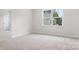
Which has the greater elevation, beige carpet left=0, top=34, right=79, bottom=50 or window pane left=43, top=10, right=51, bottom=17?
window pane left=43, top=10, right=51, bottom=17

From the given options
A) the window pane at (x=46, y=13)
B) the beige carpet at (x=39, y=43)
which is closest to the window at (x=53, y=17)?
the window pane at (x=46, y=13)

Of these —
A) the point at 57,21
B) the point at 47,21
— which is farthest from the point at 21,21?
the point at 57,21

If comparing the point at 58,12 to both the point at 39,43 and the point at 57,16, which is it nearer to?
the point at 57,16

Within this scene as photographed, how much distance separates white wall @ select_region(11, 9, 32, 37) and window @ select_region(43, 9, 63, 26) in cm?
20

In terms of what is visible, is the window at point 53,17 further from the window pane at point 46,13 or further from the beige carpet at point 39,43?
the beige carpet at point 39,43

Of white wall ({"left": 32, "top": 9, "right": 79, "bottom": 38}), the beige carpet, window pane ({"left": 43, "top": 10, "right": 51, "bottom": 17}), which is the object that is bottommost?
the beige carpet

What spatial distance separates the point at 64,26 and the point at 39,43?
0.38m

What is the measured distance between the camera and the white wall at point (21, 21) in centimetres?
197

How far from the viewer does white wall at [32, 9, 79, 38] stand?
75.7 inches

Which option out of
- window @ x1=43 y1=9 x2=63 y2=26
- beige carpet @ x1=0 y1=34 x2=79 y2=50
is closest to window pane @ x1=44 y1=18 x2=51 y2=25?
window @ x1=43 y1=9 x2=63 y2=26

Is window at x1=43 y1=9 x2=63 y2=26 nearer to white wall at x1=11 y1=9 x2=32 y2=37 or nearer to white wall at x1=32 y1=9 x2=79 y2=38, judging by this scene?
white wall at x1=32 y1=9 x2=79 y2=38

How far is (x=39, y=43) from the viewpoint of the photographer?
1.95m
